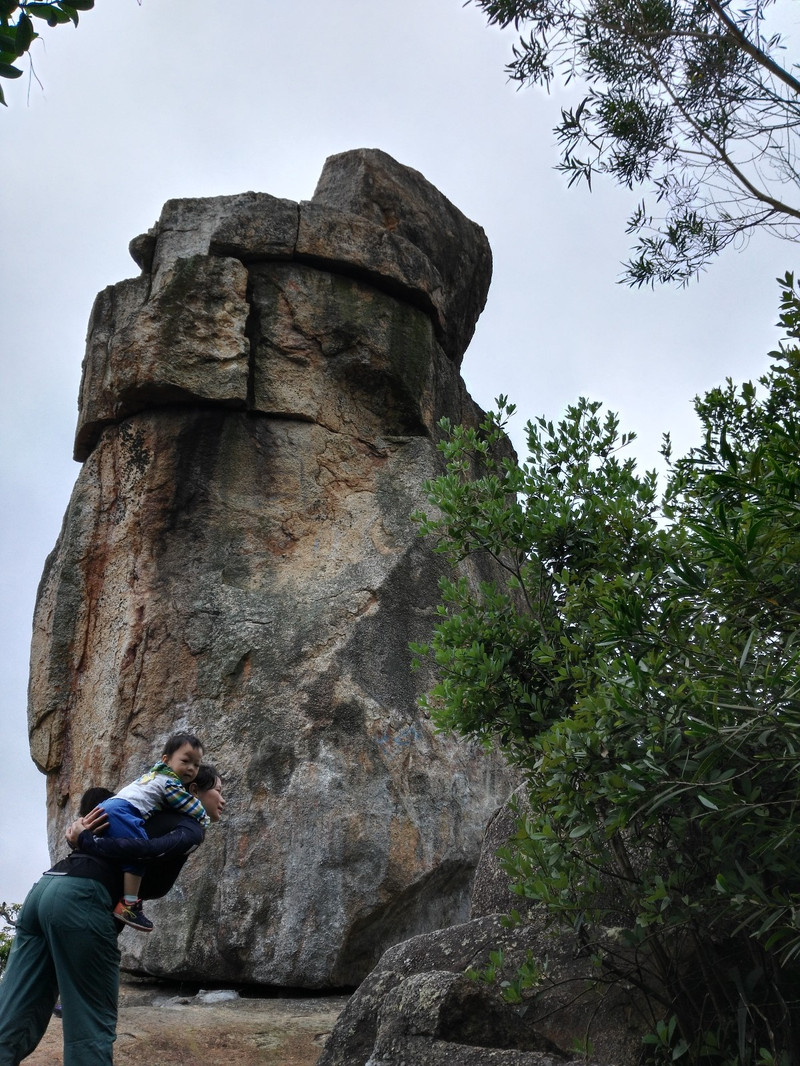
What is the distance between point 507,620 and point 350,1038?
1891 mm

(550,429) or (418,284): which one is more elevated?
(418,284)

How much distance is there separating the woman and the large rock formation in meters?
2.63

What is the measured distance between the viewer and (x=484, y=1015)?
4.05 m

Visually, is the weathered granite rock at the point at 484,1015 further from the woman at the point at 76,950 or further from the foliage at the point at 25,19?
the foliage at the point at 25,19

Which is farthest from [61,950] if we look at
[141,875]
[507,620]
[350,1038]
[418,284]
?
[418,284]

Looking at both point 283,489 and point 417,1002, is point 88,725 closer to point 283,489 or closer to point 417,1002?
point 283,489

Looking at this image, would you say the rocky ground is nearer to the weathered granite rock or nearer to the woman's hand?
the weathered granite rock

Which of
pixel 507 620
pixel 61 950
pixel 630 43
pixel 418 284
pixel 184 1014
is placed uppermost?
pixel 630 43

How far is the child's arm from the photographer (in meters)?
4.73

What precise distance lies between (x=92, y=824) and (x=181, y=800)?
412mm

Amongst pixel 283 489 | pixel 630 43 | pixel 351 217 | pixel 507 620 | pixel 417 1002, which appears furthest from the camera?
pixel 351 217

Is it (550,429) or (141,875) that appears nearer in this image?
(141,875)

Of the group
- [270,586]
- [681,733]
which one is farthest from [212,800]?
[270,586]

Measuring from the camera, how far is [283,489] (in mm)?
8680
